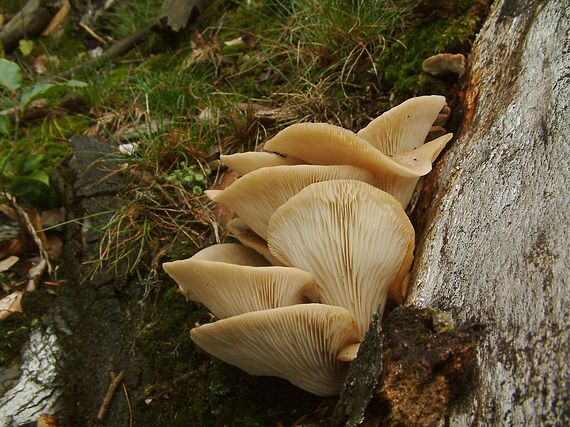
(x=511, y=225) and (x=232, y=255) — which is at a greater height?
(x=511, y=225)

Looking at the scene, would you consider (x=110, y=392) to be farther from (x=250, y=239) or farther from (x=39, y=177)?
(x=39, y=177)

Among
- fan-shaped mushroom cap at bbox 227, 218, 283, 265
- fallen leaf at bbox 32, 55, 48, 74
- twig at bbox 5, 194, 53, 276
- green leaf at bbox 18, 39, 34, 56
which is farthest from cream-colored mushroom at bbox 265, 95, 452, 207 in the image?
green leaf at bbox 18, 39, 34, 56

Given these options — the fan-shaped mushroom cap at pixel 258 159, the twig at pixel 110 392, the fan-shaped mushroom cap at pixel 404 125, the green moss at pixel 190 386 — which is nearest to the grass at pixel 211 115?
the green moss at pixel 190 386

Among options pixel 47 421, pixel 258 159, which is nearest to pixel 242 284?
pixel 258 159

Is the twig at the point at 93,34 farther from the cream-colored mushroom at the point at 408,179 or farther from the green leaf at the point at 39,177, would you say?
the cream-colored mushroom at the point at 408,179

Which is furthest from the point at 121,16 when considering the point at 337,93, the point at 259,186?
the point at 259,186

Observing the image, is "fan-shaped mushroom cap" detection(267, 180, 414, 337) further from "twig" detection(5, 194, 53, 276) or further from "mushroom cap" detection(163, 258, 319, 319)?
"twig" detection(5, 194, 53, 276)
